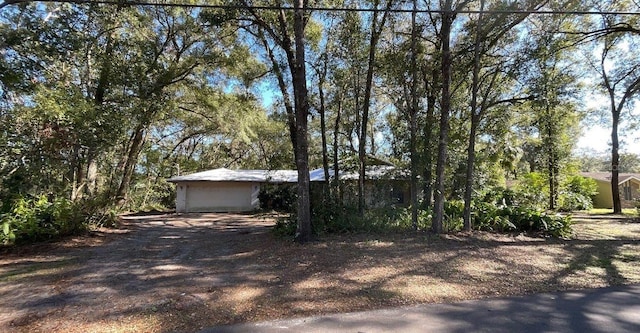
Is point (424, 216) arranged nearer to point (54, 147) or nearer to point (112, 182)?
point (54, 147)

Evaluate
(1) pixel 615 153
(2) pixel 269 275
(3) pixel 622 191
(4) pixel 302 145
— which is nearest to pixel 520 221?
(4) pixel 302 145

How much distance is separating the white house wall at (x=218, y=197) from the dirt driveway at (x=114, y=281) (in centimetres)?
1214

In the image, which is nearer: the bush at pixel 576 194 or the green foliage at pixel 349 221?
the green foliage at pixel 349 221

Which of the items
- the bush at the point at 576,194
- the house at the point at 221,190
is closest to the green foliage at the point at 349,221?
the house at the point at 221,190

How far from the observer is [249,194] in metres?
22.9

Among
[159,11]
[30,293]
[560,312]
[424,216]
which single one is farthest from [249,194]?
[560,312]

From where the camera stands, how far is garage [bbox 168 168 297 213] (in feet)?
72.8

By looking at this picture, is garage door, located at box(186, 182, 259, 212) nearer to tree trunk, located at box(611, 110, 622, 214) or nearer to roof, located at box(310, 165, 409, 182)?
roof, located at box(310, 165, 409, 182)

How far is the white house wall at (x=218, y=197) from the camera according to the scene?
73.2ft

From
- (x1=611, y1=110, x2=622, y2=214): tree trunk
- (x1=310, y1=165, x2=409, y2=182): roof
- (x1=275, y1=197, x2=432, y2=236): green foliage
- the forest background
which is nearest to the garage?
the forest background

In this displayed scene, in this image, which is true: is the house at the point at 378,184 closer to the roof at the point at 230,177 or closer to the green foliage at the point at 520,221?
the green foliage at the point at 520,221

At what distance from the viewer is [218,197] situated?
22.7 metres

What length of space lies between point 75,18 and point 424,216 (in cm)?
1155

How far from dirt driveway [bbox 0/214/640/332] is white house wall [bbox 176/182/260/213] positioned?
12.3 metres
